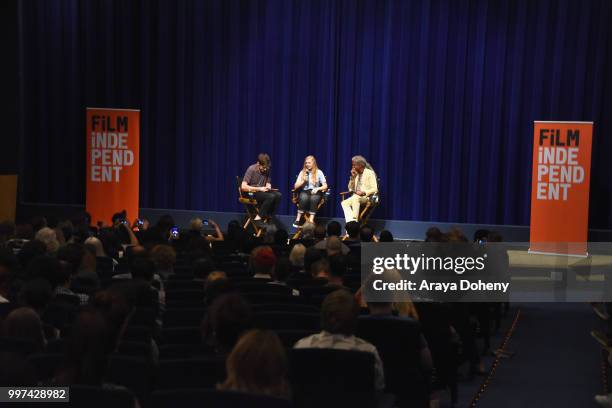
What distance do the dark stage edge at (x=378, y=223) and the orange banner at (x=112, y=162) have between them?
156 centimetres

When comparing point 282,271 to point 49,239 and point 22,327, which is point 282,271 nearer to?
point 49,239

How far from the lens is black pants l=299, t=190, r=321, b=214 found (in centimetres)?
1323

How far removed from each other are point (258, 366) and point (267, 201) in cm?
1007

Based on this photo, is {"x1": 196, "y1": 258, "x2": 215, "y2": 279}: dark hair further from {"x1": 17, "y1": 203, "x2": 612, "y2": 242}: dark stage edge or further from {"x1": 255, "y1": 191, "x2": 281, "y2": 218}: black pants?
{"x1": 17, "y1": 203, "x2": 612, "y2": 242}: dark stage edge

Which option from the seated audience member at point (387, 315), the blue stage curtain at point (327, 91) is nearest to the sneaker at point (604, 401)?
the seated audience member at point (387, 315)

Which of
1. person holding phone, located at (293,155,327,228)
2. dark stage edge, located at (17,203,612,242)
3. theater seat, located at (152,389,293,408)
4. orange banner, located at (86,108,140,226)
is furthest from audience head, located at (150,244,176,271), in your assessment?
dark stage edge, located at (17,203,612,242)

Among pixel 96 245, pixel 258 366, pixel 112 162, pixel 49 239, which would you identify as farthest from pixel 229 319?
pixel 112 162

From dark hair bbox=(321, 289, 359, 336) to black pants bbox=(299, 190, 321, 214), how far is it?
8735 mm

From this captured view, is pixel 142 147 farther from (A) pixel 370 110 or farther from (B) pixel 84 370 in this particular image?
(B) pixel 84 370

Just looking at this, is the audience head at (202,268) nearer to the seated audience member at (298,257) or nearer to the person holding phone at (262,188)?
the seated audience member at (298,257)

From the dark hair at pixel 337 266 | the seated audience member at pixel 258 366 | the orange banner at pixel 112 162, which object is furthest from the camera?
the orange banner at pixel 112 162

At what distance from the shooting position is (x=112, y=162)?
13852 mm

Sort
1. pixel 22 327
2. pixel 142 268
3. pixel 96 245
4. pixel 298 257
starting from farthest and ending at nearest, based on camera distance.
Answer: pixel 298 257
pixel 96 245
pixel 142 268
pixel 22 327

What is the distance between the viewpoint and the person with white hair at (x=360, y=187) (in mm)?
12867
